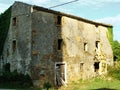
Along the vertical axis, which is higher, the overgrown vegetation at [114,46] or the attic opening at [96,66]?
the overgrown vegetation at [114,46]

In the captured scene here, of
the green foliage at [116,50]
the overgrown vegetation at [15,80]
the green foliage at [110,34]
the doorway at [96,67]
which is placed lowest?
the overgrown vegetation at [15,80]

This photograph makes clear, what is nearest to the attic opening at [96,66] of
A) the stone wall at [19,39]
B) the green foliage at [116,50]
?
the green foliage at [116,50]

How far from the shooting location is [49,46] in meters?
31.4

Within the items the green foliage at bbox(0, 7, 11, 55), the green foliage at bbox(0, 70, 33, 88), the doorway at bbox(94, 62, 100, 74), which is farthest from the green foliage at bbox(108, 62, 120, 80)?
the green foliage at bbox(0, 7, 11, 55)

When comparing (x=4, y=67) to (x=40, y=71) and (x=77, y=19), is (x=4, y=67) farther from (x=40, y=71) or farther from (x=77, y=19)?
(x=77, y=19)

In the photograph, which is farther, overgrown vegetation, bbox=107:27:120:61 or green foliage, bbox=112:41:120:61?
green foliage, bbox=112:41:120:61

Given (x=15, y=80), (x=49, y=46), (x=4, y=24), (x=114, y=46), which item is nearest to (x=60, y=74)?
(x=49, y=46)

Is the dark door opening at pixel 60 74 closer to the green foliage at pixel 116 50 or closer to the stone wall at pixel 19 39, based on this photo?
the stone wall at pixel 19 39

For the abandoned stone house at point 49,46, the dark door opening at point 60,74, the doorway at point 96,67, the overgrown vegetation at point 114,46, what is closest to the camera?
the abandoned stone house at point 49,46

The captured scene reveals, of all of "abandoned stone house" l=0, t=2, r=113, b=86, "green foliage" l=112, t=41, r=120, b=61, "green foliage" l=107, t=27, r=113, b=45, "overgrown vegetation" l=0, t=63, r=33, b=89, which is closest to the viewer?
"overgrown vegetation" l=0, t=63, r=33, b=89

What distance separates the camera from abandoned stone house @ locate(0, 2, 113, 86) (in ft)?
100

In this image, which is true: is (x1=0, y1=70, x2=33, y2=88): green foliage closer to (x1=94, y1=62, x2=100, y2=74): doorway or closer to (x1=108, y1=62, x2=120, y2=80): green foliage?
(x1=94, y1=62, x2=100, y2=74): doorway

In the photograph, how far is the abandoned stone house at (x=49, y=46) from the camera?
30500mm

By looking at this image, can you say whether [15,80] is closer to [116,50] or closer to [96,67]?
[96,67]
